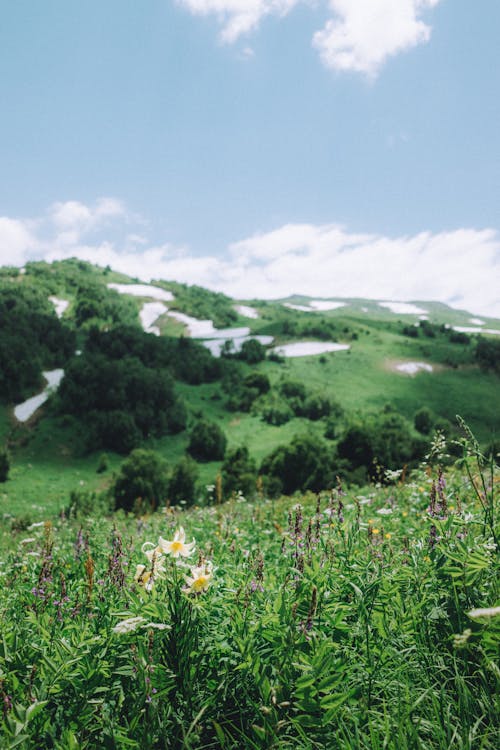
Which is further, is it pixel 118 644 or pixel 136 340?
pixel 136 340

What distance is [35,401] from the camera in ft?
231

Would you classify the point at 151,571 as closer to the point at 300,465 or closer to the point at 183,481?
the point at 183,481

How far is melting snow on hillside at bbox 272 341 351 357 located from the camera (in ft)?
370

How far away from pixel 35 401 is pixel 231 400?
34197mm

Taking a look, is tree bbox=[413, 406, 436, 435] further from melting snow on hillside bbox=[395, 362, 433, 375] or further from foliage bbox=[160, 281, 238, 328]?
foliage bbox=[160, 281, 238, 328]

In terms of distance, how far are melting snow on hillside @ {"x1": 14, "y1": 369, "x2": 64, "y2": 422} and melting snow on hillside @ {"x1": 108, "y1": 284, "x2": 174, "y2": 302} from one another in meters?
108

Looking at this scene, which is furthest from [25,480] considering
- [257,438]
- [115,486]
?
[257,438]

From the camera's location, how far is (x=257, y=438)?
64562 millimetres

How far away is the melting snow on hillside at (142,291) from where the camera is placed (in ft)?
608

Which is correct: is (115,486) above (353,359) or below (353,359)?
below

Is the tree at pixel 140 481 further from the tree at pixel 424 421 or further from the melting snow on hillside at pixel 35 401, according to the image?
the tree at pixel 424 421

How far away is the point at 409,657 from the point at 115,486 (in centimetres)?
4128

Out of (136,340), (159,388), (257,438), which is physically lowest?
(257,438)

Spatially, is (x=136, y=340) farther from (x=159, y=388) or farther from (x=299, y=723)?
(x=299, y=723)
